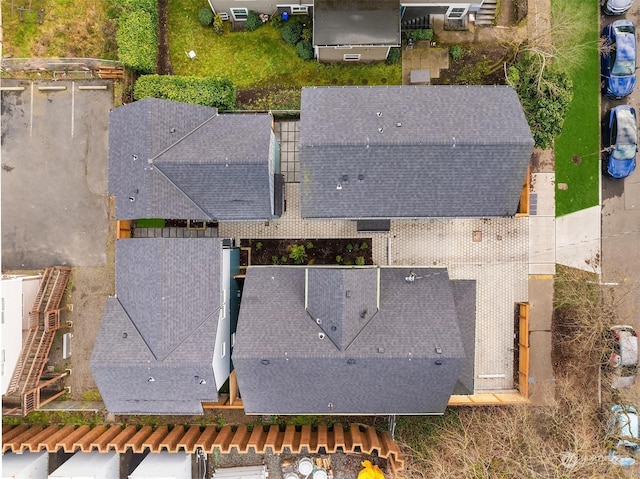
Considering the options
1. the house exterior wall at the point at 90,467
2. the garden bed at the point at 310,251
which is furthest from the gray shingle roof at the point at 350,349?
the house exterior wall at the point at 90,467

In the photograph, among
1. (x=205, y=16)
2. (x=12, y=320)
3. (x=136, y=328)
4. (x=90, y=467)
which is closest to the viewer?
(x=136, y=328)

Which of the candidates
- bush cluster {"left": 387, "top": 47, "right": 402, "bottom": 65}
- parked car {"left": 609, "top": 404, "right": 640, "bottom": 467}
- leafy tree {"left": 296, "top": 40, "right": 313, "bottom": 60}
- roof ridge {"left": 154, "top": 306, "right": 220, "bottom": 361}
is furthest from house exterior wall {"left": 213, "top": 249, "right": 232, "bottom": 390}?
parked car {"left": 609, "top": 404, "right": 640, "bottom": 467}

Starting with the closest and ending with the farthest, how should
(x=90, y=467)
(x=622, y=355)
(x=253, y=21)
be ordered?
1. (x=90, y=467)
2. (x=622, y=355)
3. (x=253, y=21)

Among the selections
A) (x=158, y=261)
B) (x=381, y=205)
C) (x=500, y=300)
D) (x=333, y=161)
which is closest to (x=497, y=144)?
(x=381, y=205)

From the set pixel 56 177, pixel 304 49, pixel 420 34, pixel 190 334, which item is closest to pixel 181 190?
pixel 190 334

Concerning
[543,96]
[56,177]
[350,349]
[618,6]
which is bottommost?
[350,349]

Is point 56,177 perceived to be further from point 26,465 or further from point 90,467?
point 90,467
